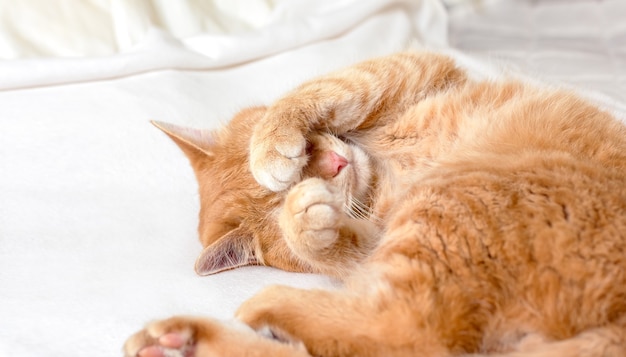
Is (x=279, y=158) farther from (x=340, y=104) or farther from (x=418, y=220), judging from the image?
(x=418, y=220)

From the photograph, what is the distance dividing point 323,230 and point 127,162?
1080mm

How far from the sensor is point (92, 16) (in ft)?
9.89

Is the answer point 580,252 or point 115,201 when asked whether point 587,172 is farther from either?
point 115,201

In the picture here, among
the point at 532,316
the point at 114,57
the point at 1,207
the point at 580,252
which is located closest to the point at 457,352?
the point at 532,316

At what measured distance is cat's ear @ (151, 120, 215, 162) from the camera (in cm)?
209

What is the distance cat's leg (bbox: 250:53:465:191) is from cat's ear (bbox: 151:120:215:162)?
10.3 inches

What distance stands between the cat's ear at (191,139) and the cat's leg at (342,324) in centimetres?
81

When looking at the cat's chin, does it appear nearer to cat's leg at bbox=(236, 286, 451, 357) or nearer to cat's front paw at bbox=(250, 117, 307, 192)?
cat's front paw at bbox=(250, 117, 307, 192)

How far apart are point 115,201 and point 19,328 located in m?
0.65

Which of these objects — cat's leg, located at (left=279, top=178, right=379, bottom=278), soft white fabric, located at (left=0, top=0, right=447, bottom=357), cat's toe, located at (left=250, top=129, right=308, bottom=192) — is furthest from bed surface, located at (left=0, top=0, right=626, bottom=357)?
cat's toe, located at (left=250, top=129, right=308, bottom=192)

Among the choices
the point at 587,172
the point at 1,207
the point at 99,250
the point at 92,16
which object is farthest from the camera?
the point at 92,16

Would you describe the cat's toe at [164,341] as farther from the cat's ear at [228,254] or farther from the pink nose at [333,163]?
the pink nose at [333,163]

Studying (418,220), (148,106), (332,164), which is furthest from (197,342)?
(148,106)

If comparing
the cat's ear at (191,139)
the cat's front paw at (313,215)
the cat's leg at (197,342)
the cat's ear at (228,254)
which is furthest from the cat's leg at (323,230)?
the cat's ear at (191,139)
